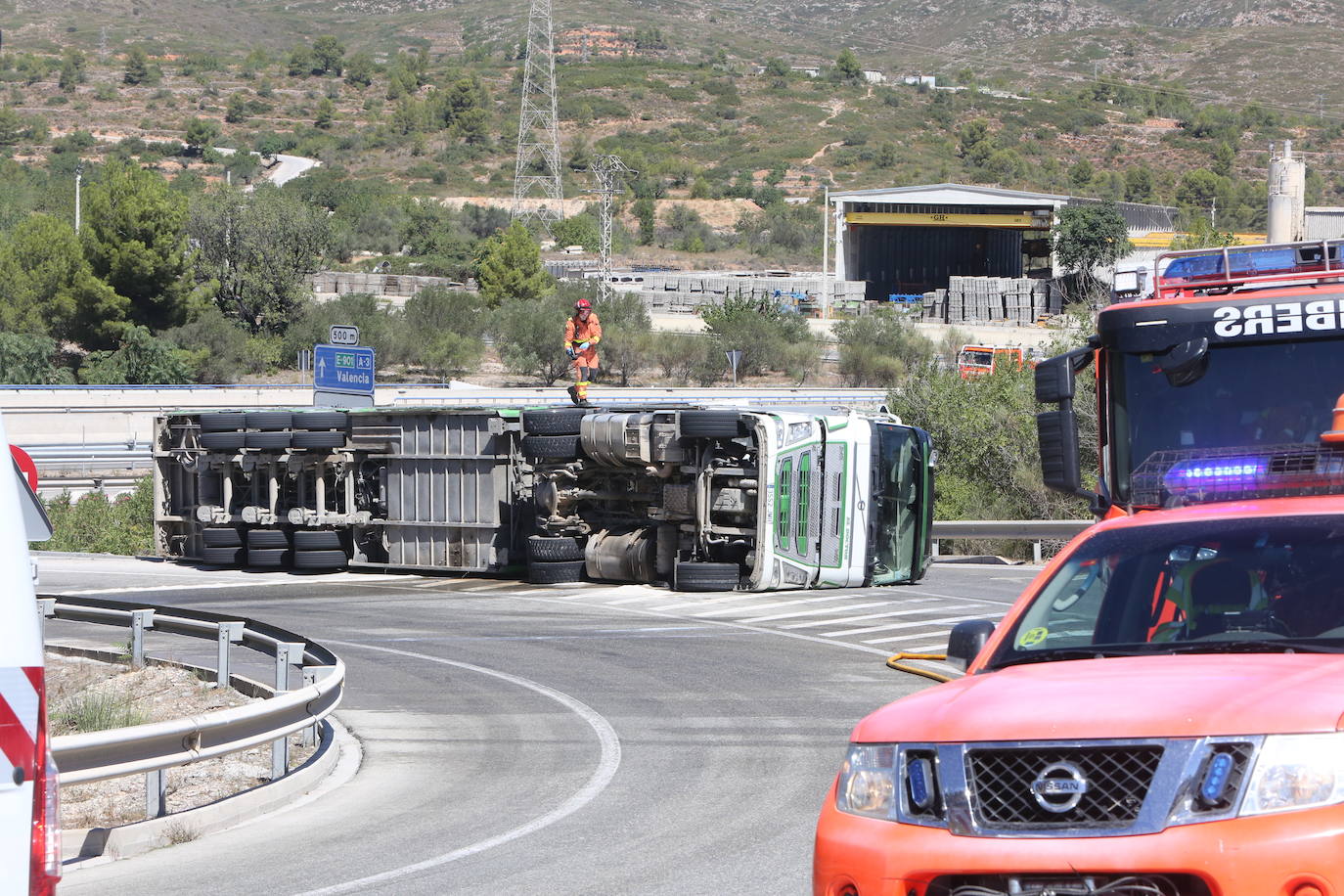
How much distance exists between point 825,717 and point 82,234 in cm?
5654

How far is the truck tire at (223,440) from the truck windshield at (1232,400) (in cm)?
Result: 1429

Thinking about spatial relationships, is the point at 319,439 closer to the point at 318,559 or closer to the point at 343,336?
the point at 318,559

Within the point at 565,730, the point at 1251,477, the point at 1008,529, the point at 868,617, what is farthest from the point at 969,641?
the point at 1008,529

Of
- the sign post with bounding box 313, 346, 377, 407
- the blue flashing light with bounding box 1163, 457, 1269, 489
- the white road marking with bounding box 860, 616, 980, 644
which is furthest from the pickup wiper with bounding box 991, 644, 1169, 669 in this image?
the sign post with bounding box 313, 346, 377, 407

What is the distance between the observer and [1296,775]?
4207 mm

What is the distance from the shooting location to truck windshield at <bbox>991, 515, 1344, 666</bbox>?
214 inches

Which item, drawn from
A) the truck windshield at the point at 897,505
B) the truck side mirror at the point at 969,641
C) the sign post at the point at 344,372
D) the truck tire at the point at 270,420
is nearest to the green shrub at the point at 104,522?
the sign post at the point at 344,372

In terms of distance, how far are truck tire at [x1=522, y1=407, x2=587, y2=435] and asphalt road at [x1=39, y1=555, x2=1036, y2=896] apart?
2042 mm

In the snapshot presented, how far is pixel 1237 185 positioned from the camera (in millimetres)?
144625

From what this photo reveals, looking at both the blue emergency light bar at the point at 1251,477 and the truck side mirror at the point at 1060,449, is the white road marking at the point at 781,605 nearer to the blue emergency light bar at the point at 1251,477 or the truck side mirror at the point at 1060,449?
the truck side mirror at the point at 1060,449

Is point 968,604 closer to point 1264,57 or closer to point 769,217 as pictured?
point 769,217

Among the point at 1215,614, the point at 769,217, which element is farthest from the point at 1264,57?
the point at 1215,614

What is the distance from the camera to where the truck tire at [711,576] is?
1936 cm

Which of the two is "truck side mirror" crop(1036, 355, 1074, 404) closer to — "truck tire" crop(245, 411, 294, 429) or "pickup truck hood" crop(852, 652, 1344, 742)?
"pickup truck hood" crop(852, 652, 1344, 742)
